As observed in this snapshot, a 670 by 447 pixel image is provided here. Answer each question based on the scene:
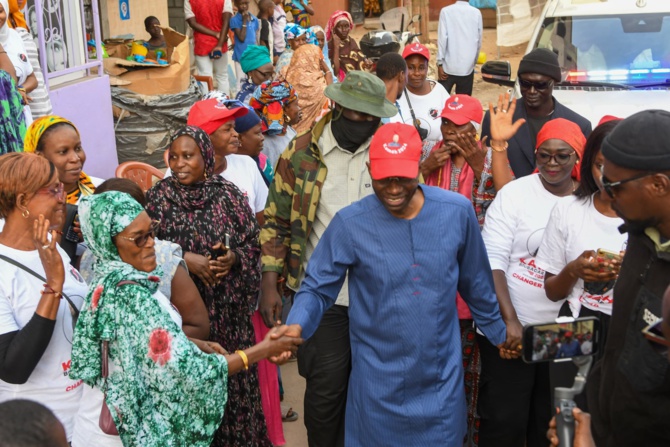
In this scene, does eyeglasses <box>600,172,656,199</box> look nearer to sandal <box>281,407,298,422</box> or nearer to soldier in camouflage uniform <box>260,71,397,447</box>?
soldier in camouflage uniform <box>260,71,397,447</box>

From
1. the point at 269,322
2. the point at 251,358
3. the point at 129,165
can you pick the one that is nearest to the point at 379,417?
the point at 251,358

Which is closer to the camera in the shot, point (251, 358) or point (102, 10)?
point (251, 358)

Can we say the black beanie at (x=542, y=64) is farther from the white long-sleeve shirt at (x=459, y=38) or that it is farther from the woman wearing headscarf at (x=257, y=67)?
the white long-sleeve shirt at (x=459, y=38)

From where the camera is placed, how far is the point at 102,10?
13.0 meters

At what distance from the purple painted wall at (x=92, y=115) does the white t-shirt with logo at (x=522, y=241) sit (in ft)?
17.7

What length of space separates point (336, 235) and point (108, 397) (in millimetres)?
1277

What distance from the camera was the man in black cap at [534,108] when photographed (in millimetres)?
5836

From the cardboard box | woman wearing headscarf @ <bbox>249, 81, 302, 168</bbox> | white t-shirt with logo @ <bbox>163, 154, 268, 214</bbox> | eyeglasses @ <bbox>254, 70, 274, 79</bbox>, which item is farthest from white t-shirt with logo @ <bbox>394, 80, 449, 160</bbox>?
the cardboard box

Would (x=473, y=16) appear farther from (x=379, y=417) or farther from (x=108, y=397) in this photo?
(x=108, y=397)

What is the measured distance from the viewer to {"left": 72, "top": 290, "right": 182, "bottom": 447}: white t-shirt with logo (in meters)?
3.50

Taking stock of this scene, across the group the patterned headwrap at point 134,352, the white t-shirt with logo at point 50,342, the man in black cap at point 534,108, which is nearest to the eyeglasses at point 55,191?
the white t-shirt with logo at point 50,342

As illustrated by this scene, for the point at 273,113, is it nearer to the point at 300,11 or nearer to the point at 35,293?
the point at 35,293

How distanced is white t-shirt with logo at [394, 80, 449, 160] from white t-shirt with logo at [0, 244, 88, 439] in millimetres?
3824

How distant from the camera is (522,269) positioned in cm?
455
